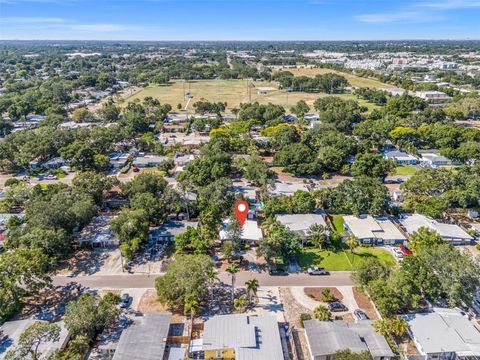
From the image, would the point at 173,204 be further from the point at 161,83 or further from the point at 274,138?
the point at 161,83

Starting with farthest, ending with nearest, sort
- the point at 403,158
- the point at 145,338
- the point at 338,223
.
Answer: the point at 403,158 < the point at 338,223 < the point at 145,338

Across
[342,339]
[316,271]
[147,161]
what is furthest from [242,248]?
[147,161]

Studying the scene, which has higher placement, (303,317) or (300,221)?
(300,221)

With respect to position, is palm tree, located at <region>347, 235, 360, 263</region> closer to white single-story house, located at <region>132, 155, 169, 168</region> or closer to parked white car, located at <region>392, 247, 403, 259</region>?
parked white car, located at <region>392, 247, 403, 259</region>

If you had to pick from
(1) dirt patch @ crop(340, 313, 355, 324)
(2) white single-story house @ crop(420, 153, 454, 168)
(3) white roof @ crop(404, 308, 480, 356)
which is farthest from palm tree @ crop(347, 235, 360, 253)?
(2) white single-story house @ crop(420, 153, 454, 168)

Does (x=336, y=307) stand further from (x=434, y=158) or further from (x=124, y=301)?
(x=434, y=158)
